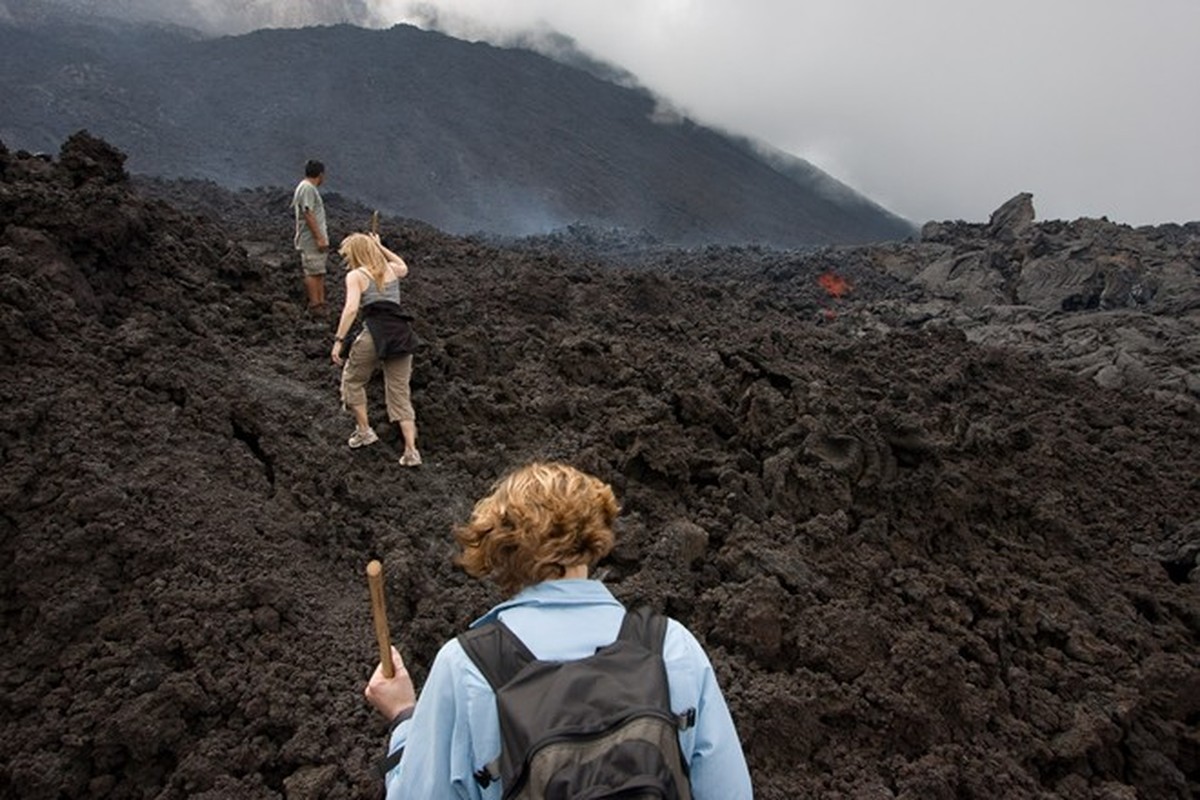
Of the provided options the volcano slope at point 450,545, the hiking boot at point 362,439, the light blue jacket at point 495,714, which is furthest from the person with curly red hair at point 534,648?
the hiking boot at point 362,439

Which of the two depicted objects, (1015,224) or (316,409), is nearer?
(316,409)

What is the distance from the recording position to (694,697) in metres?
1.46

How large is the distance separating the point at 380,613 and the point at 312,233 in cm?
539

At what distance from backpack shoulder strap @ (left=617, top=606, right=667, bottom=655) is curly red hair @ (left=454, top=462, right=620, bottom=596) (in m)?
0.14

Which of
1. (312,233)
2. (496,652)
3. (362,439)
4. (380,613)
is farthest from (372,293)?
(496,652)

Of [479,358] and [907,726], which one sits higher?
[479,358]

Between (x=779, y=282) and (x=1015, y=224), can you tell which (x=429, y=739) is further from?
(x=1015, y=224)

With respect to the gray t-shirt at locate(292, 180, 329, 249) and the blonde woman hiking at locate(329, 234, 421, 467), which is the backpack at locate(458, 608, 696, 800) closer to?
the blonde woman hiking at locate(329, 234, 421, 467)

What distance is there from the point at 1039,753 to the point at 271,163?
35.1m

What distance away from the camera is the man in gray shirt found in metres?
6.33

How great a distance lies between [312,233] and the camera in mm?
6387

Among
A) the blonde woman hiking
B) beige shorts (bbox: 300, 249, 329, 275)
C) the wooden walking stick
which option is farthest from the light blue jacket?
beige shorts (bbox: 300, 249, 329, 275)

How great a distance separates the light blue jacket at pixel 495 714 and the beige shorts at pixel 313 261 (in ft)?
18.3

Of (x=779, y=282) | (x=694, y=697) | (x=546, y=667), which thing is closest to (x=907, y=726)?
(x=694, y=697)
